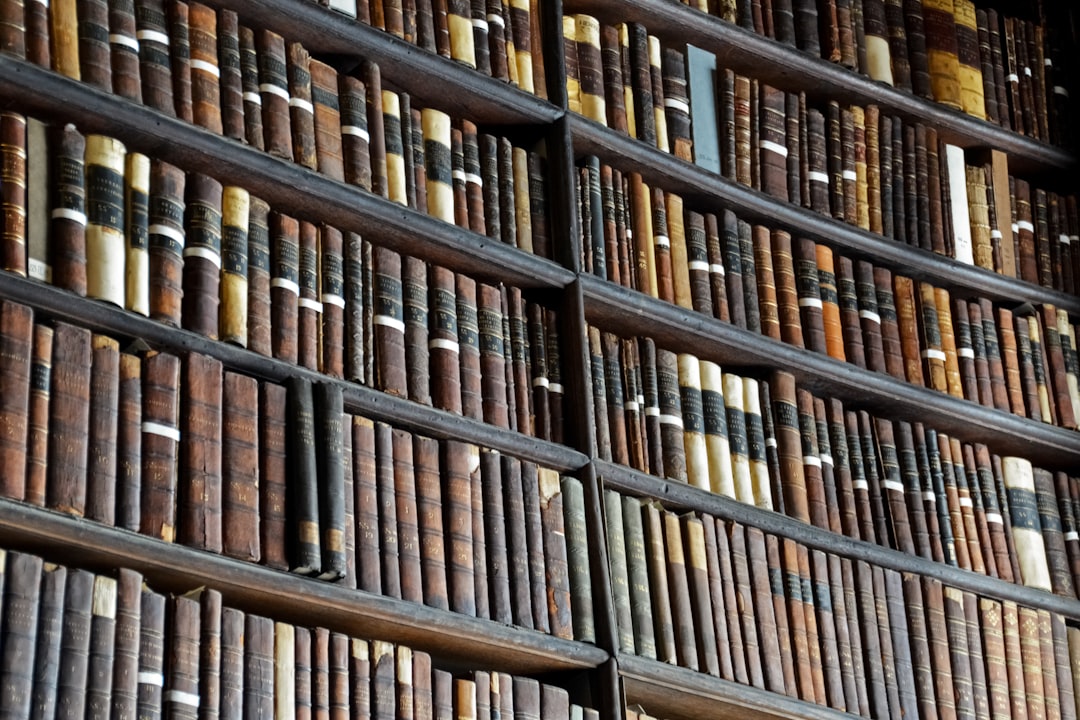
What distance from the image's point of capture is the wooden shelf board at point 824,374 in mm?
3223

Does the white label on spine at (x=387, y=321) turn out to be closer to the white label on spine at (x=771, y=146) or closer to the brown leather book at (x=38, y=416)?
the brown leather book at (x=38, y=416)

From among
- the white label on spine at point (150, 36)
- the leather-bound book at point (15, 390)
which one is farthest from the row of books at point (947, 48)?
the leather-bound book at point (15, 390)

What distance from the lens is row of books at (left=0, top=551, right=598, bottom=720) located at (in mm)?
2248

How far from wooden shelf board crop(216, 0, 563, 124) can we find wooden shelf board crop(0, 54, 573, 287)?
0.94 feet

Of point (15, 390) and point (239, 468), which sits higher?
point (15, 390)

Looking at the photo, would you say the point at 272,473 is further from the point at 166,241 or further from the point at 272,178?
the point at 272,178

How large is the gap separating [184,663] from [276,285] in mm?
640

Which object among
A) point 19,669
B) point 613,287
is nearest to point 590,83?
point 613,287

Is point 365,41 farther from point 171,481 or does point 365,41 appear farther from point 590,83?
point 171,481

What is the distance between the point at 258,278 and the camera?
275 centimetres

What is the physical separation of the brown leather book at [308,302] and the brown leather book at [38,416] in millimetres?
424

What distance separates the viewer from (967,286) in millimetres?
3711

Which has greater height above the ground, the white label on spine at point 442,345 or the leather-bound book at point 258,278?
the leather-bound book at point 258,278

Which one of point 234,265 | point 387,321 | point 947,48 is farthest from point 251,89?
point 947,48
